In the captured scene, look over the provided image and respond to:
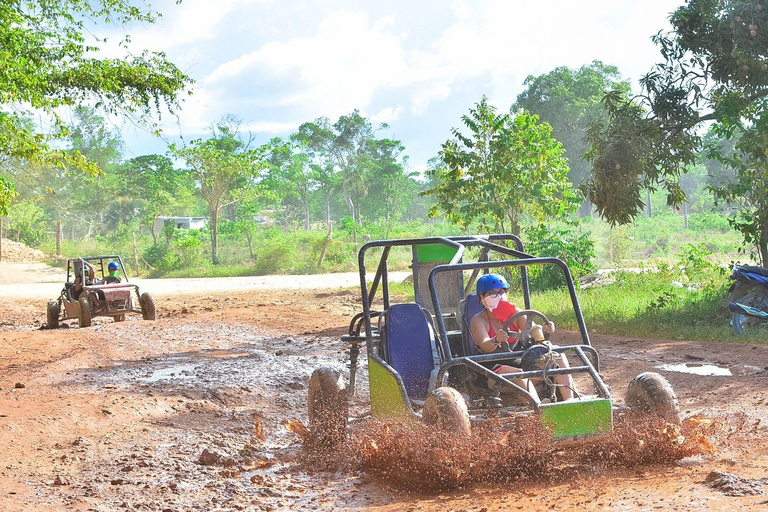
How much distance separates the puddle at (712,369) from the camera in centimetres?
829

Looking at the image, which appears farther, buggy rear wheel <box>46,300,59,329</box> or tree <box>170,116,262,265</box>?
tree <box>170,116,262,265</box>

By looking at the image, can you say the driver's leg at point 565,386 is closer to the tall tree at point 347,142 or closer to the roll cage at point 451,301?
the roll cage at point 451,301

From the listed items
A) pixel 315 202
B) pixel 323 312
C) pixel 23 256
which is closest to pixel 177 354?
pixel 323 312

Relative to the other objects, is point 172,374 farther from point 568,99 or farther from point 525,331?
point 568,99

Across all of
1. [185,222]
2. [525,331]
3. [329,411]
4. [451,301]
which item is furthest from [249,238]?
[525,331]

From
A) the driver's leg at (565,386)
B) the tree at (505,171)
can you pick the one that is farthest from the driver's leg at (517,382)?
the tree at (505,171)

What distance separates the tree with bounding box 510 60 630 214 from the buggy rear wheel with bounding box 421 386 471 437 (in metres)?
48.6

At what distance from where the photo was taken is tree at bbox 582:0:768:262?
37.1 feet

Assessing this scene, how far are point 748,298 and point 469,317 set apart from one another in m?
6.23

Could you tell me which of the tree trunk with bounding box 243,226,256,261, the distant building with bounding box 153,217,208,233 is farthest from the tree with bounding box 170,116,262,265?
the distant building with bounding box 153,217,208,233

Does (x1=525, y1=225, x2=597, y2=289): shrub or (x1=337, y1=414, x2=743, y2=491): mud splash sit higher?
(x1=525, y1=225, x2=597, y2=289): shrub

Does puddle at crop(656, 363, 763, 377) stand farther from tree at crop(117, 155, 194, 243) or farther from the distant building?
the distant building

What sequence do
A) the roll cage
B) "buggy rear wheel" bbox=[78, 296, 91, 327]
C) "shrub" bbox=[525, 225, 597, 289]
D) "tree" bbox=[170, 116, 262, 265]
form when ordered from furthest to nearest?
"tree" bbox=[170, 116, 262, 265], "shrub" bbox=[525, 225, 597, 289], "buggy rear wheel" bbox=[78, 296, 91, 327], the roll cage

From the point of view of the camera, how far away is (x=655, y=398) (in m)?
5.20
